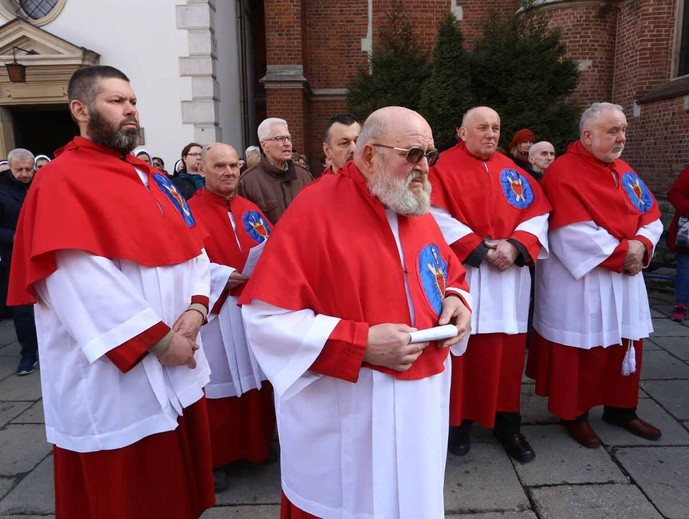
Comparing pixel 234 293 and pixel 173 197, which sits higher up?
pixel 173 197

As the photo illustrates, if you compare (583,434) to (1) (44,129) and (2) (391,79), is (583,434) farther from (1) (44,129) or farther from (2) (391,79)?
(1) (44,129)

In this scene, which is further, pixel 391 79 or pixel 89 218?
pixel 391 79

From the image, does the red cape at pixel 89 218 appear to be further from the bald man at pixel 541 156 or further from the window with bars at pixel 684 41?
the window with bars at pixel 684 41

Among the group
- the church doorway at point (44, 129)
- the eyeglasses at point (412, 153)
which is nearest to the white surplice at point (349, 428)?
the eyeglasses at point (412, 153)

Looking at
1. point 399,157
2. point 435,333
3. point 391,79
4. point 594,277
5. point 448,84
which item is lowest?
point 594,277

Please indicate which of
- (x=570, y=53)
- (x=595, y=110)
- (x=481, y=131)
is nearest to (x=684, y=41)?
(x=570, y=53)

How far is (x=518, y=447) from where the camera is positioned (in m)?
3.37

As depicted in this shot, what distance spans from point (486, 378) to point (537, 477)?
0.64 meters

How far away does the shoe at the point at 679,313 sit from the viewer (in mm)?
6406

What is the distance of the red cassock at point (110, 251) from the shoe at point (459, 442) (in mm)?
1770

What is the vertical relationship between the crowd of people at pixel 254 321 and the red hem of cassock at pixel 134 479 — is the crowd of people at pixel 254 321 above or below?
above

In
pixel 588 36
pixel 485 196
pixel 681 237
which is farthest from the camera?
pixel 588 36

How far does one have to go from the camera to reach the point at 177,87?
9484 mm

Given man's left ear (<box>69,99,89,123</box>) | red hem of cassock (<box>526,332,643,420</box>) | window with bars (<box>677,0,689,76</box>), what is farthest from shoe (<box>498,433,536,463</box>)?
window with bars (<box>677,0,689,76</box>)
